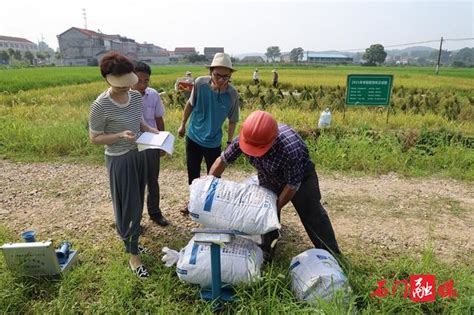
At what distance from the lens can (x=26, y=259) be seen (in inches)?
87.9

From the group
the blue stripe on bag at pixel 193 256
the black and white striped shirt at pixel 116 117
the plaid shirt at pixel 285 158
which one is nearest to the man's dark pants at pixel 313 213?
the plaid shirt at pixel 285 158

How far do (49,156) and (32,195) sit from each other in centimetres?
150

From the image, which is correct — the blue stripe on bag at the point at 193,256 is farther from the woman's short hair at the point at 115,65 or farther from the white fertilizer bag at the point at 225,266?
the woman's short hair at the point at 115,65

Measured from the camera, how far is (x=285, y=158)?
2025 millimetres

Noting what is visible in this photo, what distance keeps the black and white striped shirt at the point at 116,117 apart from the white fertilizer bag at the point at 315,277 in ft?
4.55

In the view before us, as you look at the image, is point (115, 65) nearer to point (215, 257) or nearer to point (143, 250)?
point (215, 257)

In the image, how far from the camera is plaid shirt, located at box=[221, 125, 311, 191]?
79.2 inches

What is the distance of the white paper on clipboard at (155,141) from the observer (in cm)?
208

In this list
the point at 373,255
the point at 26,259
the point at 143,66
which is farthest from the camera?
the point at 373,255

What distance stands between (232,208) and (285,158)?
453 mm

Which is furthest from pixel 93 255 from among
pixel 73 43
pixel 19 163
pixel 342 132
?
pixel 73 43

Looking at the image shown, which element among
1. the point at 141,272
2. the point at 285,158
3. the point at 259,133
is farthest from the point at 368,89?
the point at 141,272

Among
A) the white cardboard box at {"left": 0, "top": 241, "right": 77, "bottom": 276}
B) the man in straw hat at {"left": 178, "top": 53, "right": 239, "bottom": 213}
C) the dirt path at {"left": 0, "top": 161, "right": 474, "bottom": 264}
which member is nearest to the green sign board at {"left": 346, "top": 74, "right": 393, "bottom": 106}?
the dirt path at {"left": 0, "top": 161, "right": 474, "bottom": 264}

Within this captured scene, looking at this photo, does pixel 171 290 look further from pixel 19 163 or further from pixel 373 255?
pixel 19 163
